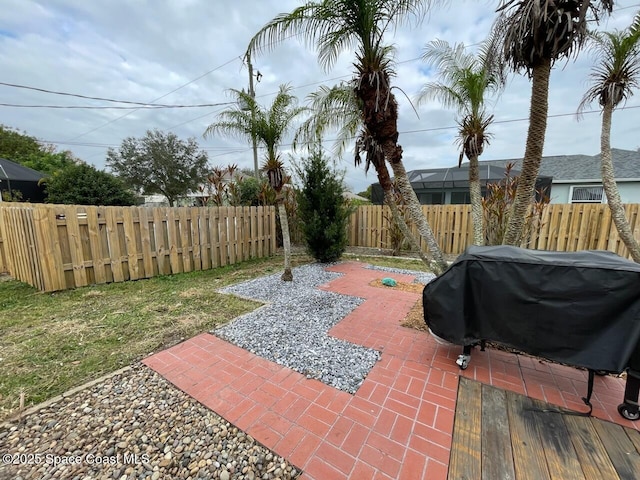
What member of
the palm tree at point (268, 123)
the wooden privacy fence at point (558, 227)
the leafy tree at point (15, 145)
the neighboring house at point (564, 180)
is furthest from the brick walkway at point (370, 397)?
the leafy tree at point (15, 145)

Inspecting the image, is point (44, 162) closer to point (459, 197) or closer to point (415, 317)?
point (415, 317)

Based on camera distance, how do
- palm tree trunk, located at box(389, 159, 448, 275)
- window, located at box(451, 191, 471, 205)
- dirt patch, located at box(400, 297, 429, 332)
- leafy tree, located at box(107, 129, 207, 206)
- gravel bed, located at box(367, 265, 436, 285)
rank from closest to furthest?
1. dirt patch, located at box(400, 297, 429, 332)
2. palm tree trunk, located at box(389, 159, 448, 275)
3. gravel bed, located at box(367, 265, 436, 285)
4. window, located at box(451, 191, 471, 205)
5. leafy tree, located at box(107, 129, 207, 206)

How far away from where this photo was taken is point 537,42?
2.47 m

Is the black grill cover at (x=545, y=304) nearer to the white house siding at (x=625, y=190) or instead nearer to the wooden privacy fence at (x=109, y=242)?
the wooden privacy fence at (x=109, y=242)

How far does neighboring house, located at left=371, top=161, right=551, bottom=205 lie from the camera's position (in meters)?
10.7

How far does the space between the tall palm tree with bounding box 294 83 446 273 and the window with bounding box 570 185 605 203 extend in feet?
47.2

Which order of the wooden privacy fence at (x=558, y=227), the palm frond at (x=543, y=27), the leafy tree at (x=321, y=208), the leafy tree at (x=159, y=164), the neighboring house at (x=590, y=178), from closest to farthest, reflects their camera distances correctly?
the palm frond at (x=543, y=27)
the wooden privacy fence at (x=558, y=227)
the leafy tree at (x=321, y=208)
the neighboring house at (x=590, y=178)
the leafy tree at (x=159, y=164)

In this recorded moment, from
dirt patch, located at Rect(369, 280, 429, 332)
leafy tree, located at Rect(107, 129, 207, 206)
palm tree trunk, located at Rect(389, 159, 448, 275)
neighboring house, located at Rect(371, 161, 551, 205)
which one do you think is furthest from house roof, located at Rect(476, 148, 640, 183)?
leafy tree, located at Rect(107, 129, 207, 206)

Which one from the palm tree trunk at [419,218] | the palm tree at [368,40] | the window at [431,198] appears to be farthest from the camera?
the window at [431,198]

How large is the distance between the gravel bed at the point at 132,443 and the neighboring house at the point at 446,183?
1053cm

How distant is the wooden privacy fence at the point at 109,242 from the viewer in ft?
14.3

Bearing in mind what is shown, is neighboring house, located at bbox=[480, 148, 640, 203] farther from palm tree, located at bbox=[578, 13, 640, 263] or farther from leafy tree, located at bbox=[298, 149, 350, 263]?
leafy tree, located at bbox=[298, 149, 350, 263]

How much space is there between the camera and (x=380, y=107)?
3273mm

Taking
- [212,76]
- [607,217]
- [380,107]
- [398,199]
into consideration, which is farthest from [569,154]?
[212,76]
